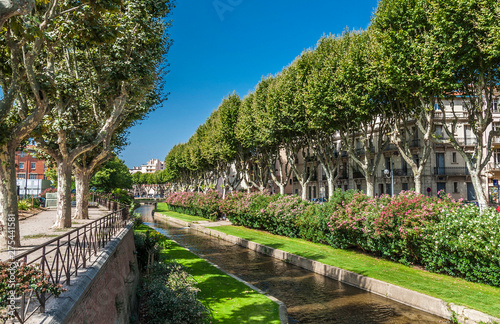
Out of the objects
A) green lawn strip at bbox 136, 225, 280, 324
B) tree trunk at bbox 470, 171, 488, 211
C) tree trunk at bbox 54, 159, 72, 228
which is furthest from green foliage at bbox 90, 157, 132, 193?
tree trunk at bbox 470, 171, 488, 211

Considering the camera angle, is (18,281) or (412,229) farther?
(412,229)

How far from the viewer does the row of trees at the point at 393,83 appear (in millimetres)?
16906

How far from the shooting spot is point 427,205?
1555cm

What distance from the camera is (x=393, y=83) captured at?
65.0 ft

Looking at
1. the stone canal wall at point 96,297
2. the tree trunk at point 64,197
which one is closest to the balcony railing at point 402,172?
the tree trunk at point 64,197

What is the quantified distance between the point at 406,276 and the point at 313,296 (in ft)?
14.2

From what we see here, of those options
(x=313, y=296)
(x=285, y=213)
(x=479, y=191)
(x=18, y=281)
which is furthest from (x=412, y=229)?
(x=18, y=281)

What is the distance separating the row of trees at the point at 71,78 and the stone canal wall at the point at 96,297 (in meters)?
3.78

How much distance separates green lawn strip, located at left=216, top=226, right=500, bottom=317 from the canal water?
1.01m

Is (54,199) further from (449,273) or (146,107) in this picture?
(449,273)

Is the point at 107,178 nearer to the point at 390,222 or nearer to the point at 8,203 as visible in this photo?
the point at 8,203

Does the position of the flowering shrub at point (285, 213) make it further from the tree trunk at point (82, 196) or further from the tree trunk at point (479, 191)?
the tree trunk at point (82, 196)

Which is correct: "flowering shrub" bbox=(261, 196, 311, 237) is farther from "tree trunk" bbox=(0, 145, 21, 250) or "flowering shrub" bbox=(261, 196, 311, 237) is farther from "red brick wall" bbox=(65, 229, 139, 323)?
"tree trunk" bbox=(0, 145, 21, 250)

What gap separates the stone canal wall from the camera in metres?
5.21
